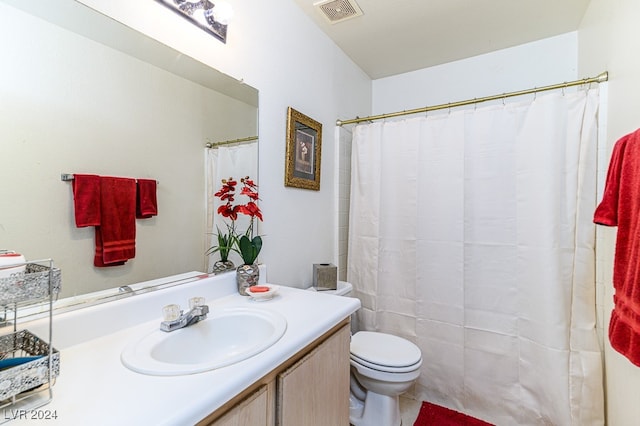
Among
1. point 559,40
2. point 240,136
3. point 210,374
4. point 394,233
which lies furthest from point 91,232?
point 559,40

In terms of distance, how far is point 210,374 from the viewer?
67cm

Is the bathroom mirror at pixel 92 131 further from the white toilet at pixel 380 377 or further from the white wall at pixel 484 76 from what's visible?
the white wall at pixel 484 76

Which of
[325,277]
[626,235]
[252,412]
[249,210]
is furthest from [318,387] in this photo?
[626,235]

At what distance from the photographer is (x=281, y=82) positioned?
1.62 meters

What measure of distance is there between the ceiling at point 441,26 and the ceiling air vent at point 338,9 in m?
0.02

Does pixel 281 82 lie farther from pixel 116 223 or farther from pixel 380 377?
pixel 380 377

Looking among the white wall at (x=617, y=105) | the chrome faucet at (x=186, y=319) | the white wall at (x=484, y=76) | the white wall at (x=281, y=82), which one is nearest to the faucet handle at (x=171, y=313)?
the chrome faucet at (x=186, y=319)

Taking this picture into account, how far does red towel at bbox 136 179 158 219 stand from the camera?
3.41 ft

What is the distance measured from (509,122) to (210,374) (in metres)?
1.84

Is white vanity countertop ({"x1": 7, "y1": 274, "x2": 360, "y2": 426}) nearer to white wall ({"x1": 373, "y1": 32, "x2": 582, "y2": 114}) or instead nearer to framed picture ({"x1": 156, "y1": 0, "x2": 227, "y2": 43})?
framed picture ({"x1": 156, "y1": 0, "x2": 227, "y2": 43})

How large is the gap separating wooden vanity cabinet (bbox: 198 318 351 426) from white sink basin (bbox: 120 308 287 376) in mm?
92

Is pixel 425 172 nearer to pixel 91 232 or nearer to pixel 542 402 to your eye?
pixel 542 402

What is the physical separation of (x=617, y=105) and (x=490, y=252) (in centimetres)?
86

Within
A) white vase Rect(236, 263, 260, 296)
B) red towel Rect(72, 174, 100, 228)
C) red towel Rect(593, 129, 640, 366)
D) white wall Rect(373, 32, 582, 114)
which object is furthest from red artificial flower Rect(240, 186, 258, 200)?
white wall Rect(373, 32, 582, 114)
